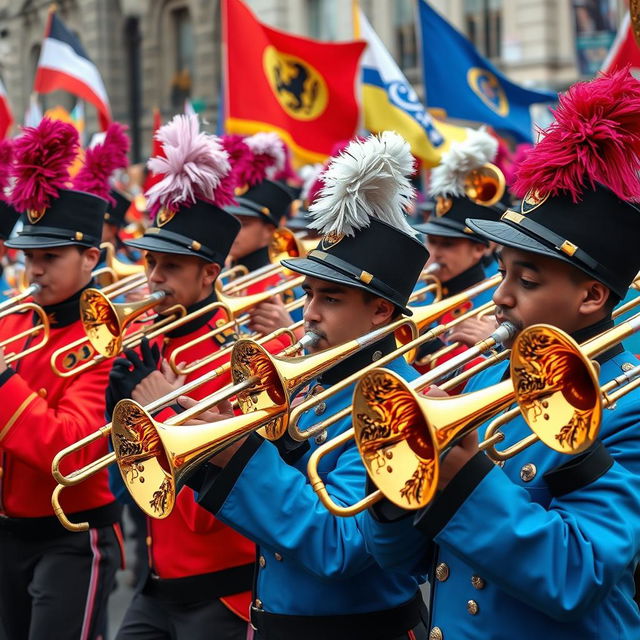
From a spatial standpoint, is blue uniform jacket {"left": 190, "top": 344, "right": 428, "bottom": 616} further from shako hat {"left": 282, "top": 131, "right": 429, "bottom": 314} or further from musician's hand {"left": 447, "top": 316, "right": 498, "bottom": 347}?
musician's hand {"left": 447, "top": 316, "right": 498, "bottom": 347}

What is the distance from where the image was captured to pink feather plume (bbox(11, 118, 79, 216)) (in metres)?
4.80

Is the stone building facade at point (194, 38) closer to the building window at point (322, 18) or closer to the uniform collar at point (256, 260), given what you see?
the building window at point (322, 18)

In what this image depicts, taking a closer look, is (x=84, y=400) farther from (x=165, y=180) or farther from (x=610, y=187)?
(x=610, y=187)

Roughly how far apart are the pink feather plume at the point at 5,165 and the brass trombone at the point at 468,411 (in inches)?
147

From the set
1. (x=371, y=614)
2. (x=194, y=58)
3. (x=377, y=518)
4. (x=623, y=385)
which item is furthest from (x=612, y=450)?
(x=194, y=58)

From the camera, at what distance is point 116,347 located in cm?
429

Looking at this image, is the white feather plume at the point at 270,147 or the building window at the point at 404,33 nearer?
the white feather plume at the point at 270,147

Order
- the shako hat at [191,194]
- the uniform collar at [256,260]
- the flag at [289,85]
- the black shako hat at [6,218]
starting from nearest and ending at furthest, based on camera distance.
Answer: the shako hat at [191,194]
the black shako hat at [6,218]
the uniform collar at [256,260]
the flag at [289,85]

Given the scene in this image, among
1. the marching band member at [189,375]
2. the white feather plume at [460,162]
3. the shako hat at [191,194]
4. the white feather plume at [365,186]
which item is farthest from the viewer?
the white feather plume at [460,162]

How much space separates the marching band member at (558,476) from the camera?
7.31ft

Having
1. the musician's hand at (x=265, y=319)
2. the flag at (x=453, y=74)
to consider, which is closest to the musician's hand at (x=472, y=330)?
the musician's hand at (x=265, y=319)

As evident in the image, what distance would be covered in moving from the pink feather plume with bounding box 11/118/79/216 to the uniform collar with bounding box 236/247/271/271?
1851mm

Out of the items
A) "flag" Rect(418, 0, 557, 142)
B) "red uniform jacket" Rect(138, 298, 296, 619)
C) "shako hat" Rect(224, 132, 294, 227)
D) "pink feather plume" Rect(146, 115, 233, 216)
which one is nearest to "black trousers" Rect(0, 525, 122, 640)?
"red uniform jacket" Rect(138, 298, 296, 619)

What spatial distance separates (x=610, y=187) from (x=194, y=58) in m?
33.1
